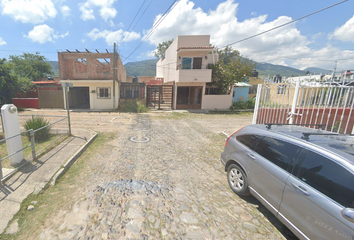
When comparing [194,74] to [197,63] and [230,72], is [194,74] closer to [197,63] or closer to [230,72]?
[197,63]

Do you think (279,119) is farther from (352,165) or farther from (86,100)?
(86,100)

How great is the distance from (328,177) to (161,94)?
17830mm

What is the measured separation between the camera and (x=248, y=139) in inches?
130

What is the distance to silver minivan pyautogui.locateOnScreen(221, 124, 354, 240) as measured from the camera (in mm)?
1765

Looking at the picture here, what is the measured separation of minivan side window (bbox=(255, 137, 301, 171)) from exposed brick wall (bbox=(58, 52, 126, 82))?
16.4 meters

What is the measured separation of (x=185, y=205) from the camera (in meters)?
2.89

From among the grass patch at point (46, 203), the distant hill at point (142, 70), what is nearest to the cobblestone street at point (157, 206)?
the grass patch at point (46, 203)

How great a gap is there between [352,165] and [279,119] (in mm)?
5487

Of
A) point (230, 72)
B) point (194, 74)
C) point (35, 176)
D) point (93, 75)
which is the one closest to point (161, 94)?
point (194, 74)

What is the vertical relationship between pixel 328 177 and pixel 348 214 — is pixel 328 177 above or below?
above

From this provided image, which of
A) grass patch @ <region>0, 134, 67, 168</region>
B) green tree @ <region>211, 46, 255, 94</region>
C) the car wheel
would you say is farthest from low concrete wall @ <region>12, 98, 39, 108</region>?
the car wheel

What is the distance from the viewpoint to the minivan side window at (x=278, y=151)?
2.39 meters

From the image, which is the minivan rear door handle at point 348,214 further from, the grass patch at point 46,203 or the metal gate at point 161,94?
the metal gate at point 161,94

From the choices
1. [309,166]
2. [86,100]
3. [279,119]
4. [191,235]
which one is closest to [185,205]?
[191,235]
